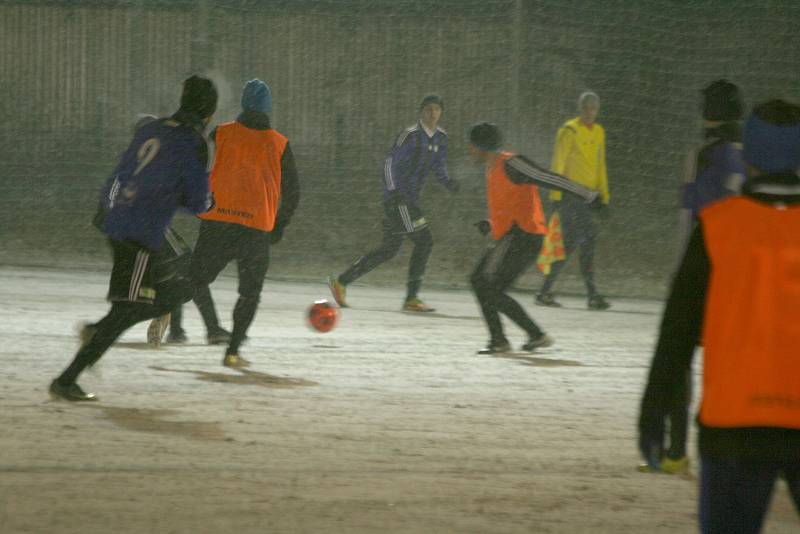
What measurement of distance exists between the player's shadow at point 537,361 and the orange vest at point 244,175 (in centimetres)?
206

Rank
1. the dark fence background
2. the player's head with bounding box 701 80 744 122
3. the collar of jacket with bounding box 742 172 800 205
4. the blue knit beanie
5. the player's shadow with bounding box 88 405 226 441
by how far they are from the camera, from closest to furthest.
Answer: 1. the collar of jacket with bounding box 742 172 800 205
2. the player's head with bounding box 701 80 744 122
3. the player's shadow with bounding box 88 405 226 441
4. the blue knit beanie
5. the dark fence background

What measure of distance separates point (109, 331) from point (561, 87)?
11.5 metres

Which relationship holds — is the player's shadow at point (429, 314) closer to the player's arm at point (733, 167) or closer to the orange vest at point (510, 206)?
the orange vest at point (510, 206)

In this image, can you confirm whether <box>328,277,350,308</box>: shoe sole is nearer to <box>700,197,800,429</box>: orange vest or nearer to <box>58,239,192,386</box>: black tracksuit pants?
<box>58,239,192,386</box>: black tracksuit pants

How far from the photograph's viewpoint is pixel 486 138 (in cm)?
956

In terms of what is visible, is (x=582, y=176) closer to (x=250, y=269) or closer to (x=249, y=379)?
(x=250, y=269)

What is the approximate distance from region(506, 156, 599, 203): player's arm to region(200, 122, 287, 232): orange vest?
69.0 inches

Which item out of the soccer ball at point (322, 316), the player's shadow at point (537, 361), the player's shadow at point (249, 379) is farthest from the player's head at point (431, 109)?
the player's shadow at point (249, 379)

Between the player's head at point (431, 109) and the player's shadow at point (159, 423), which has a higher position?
the player's head at point (431, 109)

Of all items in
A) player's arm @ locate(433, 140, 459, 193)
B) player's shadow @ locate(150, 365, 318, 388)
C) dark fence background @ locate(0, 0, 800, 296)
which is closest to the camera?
player's shadow @ locate(150, 365, 318, 388)

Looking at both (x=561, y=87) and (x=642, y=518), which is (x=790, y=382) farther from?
(x=561, y=87)

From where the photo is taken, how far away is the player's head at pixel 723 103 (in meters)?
6.04

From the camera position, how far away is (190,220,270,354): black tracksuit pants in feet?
28.0

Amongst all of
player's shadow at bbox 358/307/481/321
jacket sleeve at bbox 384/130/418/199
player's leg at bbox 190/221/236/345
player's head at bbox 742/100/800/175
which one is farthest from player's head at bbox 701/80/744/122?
jacket sleeve at bbox 384/130/418/199
